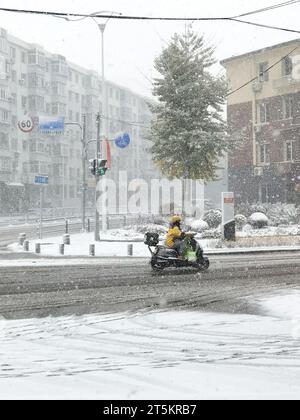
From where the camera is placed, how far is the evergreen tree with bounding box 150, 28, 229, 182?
3064 cm

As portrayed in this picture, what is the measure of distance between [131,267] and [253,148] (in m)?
33.2

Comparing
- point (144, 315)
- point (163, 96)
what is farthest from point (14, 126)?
point (144, 315)

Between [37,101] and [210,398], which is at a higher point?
[37,101]

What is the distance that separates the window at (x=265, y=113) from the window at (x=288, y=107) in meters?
1.47

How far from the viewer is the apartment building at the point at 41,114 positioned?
68375mm

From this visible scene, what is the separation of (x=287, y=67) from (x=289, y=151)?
21.0 ft

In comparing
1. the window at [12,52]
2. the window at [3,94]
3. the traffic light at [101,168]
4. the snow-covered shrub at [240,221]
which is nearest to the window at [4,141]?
the window at [3,94]

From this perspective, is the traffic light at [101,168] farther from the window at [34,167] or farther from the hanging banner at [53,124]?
the window at [34,167]

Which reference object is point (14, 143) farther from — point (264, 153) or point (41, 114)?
point (264, 153)

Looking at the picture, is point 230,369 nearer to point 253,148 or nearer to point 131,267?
point 131,267

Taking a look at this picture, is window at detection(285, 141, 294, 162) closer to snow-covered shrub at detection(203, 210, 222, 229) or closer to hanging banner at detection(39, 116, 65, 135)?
snow-covered shrub at detection(203, 210, 222, 229)

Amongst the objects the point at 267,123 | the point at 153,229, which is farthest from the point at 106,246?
the point at 267,123

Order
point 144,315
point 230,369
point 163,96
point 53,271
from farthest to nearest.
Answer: point 163,96, point 53,271, point 144,315, point 230,369

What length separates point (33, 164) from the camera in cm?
7319
